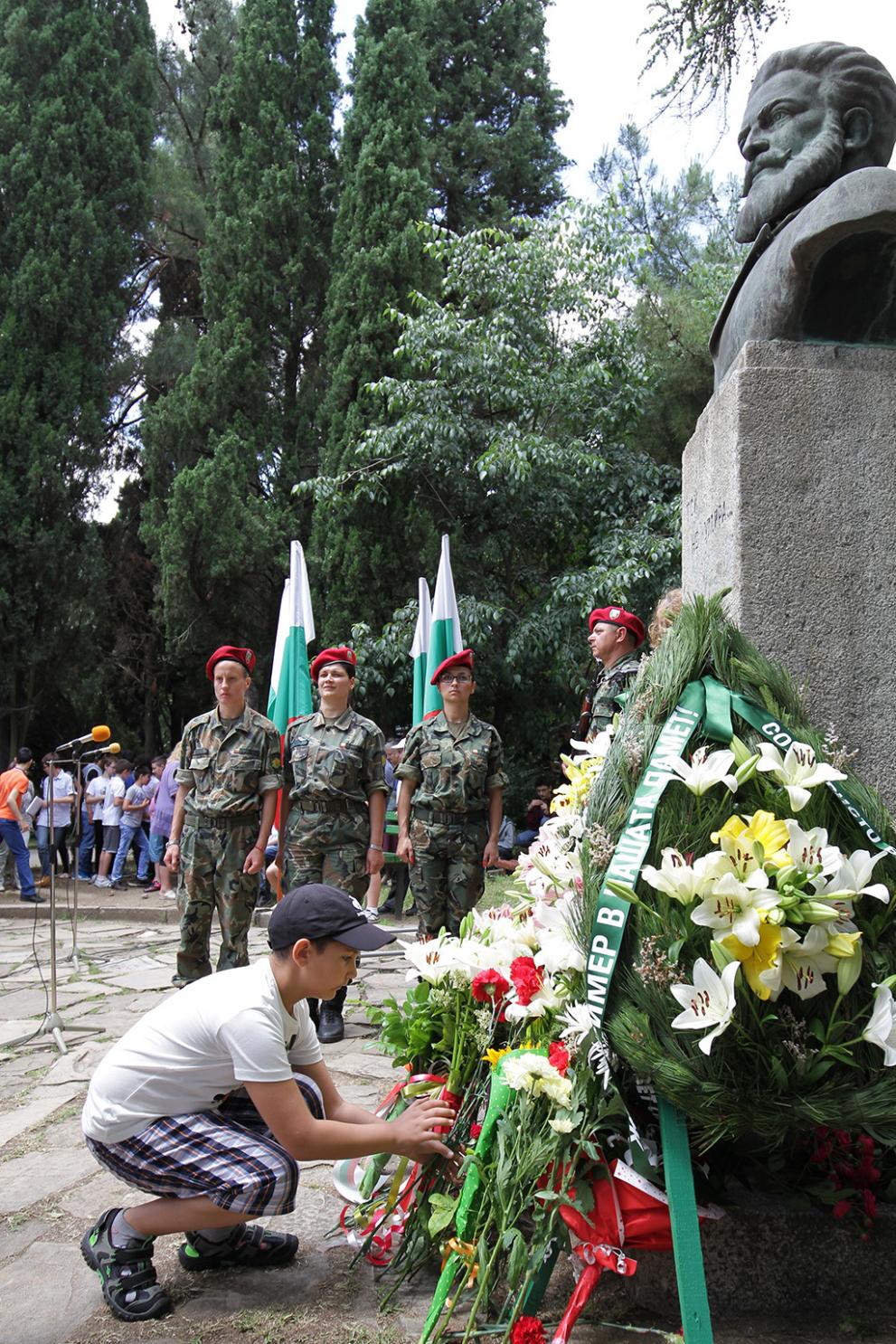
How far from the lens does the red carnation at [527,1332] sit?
1.96 metres

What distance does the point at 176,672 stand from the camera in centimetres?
1789

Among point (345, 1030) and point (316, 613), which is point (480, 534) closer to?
point (316, 613)

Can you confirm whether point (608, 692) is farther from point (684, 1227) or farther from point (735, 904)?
point (684, 1227)

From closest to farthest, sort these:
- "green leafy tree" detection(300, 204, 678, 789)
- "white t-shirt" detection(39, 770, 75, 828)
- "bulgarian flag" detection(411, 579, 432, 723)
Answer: "bulgarian flag" detection(411, 579, 432, 723), "green leafy tree" detection(300, 204, 678, 789), "white t-shirt" detection(39, 770, 75, 828)

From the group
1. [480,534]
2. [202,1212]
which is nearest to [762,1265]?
[202,1212]

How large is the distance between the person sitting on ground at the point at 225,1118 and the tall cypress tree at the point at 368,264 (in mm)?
10915

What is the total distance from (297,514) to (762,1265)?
14.2 meters

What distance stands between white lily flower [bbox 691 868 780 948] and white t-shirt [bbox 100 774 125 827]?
10.4m

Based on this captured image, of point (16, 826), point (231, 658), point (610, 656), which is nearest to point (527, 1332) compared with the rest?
point (610, 656)

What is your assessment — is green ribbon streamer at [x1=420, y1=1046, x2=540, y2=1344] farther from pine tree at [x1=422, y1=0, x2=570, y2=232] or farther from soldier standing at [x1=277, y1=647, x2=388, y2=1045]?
pine tree at [x1=422, y1=0, x2=570, y2=232]

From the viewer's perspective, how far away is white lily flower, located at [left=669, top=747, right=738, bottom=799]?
2.05m

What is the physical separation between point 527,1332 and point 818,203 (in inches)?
103

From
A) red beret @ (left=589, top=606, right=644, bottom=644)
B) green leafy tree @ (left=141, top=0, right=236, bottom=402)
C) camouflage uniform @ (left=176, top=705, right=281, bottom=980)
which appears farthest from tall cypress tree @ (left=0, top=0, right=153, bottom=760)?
red beret @ (left=589, top=606, right=644, bottom=644)

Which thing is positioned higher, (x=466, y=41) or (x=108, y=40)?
(x=466, y=41)
